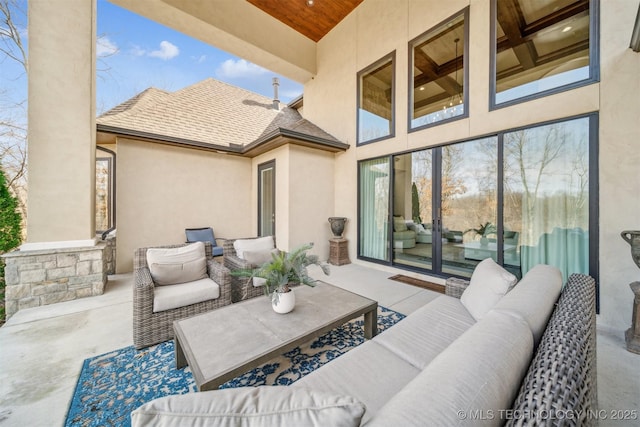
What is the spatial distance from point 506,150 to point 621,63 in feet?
4.29

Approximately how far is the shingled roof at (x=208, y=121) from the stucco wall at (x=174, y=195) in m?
0.42

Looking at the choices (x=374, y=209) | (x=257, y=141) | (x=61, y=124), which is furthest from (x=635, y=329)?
(x=61, y=124)

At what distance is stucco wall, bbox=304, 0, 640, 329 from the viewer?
270 cm

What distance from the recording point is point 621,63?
2.72m

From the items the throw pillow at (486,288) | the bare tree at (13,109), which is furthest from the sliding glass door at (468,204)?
the bare tree at (13,109)

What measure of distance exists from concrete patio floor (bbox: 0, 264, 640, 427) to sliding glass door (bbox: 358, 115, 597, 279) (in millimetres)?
962

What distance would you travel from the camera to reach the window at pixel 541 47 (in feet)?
10.0

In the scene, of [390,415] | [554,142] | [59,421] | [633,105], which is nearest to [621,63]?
[633,105]

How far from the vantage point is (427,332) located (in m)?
1.83

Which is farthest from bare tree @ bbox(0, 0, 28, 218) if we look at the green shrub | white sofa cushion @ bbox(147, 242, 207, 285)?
white sofa cushion @ bbox(147, 242, 207, 285)

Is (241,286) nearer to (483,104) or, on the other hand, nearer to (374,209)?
(374,209)

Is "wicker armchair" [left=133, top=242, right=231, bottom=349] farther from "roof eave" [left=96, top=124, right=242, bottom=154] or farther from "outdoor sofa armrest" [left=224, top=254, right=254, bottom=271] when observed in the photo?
"roof eave" [left=96, top=124, right=242, bottom=154]

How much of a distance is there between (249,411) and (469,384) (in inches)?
24.7

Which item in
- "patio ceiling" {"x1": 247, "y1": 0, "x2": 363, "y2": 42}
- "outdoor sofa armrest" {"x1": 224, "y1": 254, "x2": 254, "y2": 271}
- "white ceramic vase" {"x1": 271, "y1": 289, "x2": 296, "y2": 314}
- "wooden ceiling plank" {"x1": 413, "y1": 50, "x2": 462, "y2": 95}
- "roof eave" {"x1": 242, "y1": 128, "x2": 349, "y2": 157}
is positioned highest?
"patio ceiling" {"x1": 247, "y1": 0, "x2": 363, "y2": 42}
